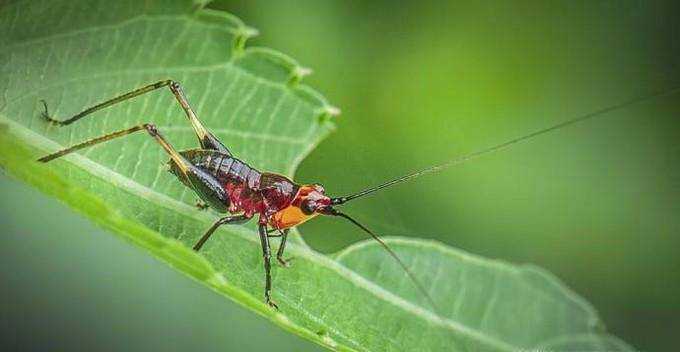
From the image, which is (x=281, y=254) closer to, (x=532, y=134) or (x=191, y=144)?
(x=191, y=144)

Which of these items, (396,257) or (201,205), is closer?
(201,205)

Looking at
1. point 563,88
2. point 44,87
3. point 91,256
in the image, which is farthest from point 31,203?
point 563,88

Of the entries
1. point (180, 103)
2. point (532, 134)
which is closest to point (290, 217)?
point (180, 103)

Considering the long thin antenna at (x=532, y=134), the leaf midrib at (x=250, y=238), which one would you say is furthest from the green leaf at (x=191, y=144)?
the long thin antenna at (x=532, y=134)

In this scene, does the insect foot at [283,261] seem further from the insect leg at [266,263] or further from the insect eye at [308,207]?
the insect eye at [308,207]

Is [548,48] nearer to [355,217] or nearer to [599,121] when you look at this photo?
[599,121]

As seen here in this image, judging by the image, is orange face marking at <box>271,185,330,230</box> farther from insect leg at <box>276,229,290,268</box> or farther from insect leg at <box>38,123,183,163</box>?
insect leg at <box>38,123,183,163</box>

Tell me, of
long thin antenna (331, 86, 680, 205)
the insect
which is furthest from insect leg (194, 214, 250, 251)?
long thin antenna (331, 86, 680, 205)
